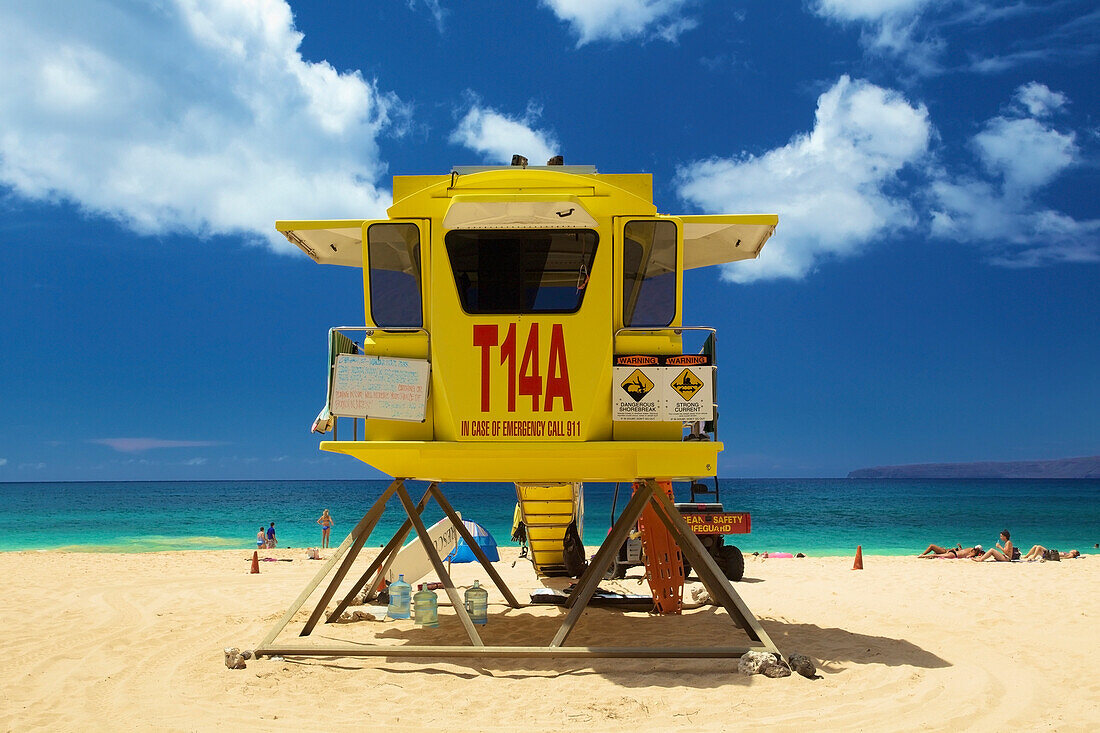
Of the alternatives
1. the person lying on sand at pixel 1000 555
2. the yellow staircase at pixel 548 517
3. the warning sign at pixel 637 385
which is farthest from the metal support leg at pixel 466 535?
the person lying on sand at pixel 1000 555

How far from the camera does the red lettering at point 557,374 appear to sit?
7.57 m

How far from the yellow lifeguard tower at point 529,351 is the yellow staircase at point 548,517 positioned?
3633mm

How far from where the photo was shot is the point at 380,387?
765 cm

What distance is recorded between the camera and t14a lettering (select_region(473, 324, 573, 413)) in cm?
757

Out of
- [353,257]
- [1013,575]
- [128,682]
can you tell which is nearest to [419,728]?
[128,682]

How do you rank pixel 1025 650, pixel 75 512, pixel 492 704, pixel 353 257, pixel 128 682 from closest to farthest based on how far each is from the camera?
pixel 492 704
pixel 128 682
pixel 1025 650
pixel 353 257
pixel 75 512

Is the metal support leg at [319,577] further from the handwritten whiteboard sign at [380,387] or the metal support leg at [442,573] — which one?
the handwritten whiteboard sign at [380,387]

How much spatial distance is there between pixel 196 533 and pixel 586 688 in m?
54.4

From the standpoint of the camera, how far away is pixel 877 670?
7684mm

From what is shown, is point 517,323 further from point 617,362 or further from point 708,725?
point 708,725

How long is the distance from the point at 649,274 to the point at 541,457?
2.17 metres

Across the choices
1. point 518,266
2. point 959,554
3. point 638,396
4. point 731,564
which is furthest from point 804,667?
point 959,554

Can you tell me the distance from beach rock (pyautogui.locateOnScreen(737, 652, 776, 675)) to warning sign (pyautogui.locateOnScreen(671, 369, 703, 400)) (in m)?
2.50

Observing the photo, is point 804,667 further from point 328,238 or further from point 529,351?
point 328,238
